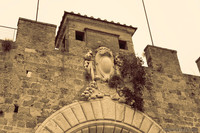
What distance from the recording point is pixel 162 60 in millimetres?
9742

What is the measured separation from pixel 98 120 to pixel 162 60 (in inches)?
133

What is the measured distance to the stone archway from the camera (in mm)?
7047

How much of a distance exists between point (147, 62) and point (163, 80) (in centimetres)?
89

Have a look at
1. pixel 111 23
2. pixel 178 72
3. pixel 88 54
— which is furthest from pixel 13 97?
pixel 178 72

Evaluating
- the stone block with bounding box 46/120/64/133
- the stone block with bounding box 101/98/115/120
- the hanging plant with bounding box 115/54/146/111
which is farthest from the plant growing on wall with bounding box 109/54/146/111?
the stone block with bounding box 46/120/64/133

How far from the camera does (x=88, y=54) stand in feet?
28.1

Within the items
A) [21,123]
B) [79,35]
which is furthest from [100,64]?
[21,123]

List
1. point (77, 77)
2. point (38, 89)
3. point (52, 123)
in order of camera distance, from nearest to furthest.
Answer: point (52, 123)
point (38, 89)
point (77, 77)

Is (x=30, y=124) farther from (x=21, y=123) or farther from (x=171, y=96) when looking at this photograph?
(x=171, y=96)

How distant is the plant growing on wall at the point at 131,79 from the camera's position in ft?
26.8

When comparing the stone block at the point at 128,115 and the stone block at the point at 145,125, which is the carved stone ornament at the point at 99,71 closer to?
the stone block at the point at 128,115

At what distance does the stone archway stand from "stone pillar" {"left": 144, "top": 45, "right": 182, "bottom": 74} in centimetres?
205

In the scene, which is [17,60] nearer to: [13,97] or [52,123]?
[13,97]

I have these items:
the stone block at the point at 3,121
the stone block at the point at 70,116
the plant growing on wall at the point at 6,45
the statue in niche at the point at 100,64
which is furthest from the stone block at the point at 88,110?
the plant growing on wall at the point at 6,45
